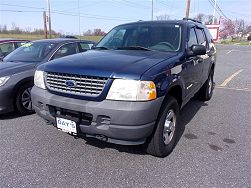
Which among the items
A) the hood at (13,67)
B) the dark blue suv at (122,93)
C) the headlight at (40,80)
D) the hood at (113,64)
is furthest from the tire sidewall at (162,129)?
the hood at (13,67)

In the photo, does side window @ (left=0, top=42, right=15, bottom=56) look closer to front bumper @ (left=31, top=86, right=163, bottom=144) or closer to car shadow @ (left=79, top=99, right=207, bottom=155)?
car shadow @ (left=79, top=99, right=207, bottom=155)

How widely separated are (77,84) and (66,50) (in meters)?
3.12

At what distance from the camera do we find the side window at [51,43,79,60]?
18.5 ft

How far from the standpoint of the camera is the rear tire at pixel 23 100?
4848 millimetres

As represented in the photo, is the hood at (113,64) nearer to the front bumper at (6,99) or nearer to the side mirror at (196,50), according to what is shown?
the side mirror at (196,50)

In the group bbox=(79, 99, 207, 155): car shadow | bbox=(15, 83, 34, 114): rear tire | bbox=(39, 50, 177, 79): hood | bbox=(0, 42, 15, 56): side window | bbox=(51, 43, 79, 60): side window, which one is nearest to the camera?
bbox=(39, 50, 177, 79): hood

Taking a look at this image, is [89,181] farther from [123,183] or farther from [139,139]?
[139,139]

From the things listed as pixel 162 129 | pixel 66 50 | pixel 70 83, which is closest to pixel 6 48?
pixel 66 50

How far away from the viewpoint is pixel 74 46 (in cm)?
622

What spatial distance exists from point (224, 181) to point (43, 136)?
8.85 feet

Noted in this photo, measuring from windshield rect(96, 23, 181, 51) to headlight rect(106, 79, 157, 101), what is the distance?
4.44ft

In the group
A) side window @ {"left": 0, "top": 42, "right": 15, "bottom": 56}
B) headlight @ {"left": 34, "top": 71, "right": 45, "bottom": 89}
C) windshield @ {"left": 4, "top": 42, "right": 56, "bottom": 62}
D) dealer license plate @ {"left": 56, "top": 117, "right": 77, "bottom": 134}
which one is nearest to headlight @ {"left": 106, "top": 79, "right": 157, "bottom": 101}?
dealer license plate @ {"left": 56, "top": 117, "right": 77, "bottom": 134}

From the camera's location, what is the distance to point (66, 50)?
19.4 ft

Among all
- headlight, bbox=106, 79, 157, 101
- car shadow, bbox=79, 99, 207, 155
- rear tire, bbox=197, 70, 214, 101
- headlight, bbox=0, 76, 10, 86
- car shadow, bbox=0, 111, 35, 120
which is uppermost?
headlight, bbox=106, 79, 157, 101
